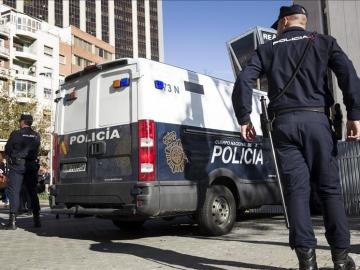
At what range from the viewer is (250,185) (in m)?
7.41

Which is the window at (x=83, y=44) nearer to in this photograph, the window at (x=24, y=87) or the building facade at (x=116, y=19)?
the window at (x=24, y=87)

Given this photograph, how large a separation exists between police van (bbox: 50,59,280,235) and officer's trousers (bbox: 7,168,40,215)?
1.10 m

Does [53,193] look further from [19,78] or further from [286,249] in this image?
[19,78]

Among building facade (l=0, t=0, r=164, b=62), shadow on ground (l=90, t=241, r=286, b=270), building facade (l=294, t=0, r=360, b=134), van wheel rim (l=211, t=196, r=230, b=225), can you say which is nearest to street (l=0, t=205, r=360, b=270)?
shadow on ground (l=90, t=241, r=286, b=270)

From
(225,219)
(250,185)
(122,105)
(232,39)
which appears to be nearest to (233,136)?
(250,185)

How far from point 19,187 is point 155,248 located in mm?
3433

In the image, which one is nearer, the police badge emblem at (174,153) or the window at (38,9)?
the police badge emblem at (174,153)

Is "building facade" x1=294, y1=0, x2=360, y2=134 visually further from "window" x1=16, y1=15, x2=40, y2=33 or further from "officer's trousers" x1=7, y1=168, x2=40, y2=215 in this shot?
"window" x1=16, y1=15, x2=40, y2=33

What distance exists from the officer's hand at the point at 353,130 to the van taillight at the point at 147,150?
9.77ft

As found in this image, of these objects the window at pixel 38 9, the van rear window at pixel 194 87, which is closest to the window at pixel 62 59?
the window at pixel 38 9

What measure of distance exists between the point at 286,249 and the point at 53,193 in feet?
11.7

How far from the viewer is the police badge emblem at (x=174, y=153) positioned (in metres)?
6.18

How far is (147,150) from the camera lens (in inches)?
235

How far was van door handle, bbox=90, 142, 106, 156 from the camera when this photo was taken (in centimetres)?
642
